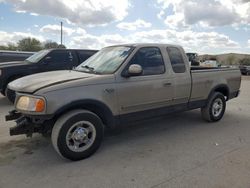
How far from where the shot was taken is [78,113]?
417 centimetres

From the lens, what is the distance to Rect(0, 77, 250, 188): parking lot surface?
3.58m

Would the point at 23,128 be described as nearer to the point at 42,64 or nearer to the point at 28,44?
the point at 42,64

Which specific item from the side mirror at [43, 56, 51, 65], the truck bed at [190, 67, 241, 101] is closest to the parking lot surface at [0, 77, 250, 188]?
the truck bed at [190, 67, 241, 101]

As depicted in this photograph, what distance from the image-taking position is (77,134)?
422 centimetres

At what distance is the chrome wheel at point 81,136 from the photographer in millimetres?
4195

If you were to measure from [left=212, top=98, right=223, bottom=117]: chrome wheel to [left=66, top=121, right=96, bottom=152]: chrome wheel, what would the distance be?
3504mm

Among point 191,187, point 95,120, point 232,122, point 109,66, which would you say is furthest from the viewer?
point 232,122

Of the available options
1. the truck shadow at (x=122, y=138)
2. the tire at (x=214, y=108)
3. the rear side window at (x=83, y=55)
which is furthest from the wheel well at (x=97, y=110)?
the rear side window at (x=83, y=55)

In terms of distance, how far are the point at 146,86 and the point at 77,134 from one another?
156cm

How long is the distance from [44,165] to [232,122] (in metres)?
4.74

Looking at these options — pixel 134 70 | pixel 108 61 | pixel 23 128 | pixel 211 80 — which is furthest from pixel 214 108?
pixel 23 128

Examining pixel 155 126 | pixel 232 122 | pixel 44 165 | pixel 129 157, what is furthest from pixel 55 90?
pixel 232 122

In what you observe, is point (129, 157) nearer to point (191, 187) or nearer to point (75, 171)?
point (75, 171)

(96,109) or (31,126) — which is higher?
(96,109)
